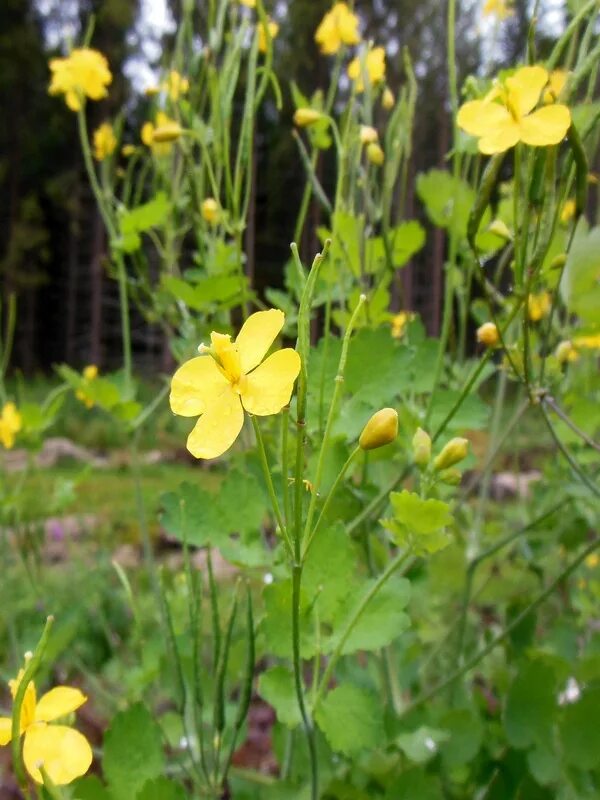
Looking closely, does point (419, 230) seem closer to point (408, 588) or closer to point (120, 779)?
point (408, 588)

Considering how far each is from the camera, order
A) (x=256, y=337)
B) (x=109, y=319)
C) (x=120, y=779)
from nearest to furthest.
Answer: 1. (x=256, y=337)
2. (x=120, y=779)
3. (x=109, y=319)

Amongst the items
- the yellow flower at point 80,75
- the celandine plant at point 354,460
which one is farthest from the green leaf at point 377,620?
the yellow flower at point 80,75

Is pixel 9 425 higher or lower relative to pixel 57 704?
lower

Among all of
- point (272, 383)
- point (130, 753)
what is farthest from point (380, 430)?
point (130, 753)

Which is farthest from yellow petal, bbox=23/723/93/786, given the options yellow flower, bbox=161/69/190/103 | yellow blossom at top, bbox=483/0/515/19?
yellow blossom at top, bbox=483/0/515/19

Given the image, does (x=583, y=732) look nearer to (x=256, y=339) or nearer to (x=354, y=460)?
(x=354, y=460)

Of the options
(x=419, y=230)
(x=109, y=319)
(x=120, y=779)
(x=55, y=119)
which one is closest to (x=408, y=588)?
(x=120, y=779)

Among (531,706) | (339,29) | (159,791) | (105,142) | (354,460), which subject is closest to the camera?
(159,791)

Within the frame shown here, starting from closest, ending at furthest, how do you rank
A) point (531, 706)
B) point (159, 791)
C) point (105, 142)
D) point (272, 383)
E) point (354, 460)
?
point (272, 383), point (159, 791), point (354, 460), point (531, 706), point (105, 142)

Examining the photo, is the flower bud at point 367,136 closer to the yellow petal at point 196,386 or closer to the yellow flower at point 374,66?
the yellow flower at point 374,66
